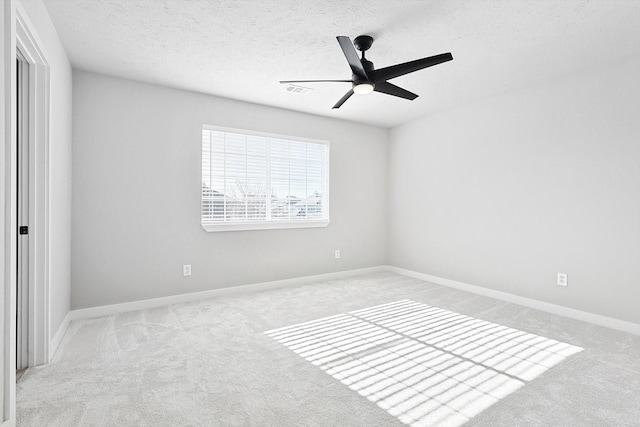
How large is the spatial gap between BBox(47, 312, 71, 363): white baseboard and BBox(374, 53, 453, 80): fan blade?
10.5ft

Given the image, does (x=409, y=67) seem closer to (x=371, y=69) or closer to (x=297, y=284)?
(x=371, y=69)

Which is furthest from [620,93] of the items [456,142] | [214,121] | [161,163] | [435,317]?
[161,163]

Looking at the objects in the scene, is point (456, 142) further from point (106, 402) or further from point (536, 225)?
point (106, 402)

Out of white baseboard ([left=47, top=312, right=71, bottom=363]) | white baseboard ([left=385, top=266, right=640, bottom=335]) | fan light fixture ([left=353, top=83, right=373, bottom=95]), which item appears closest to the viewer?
white baseboard ([left=47, top=312, right=71, bottom=363])

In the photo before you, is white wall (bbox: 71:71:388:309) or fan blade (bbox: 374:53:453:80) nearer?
fan blade (bbox: 374:53:453:80)

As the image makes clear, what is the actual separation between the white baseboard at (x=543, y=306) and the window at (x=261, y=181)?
1.90 m

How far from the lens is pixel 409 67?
8.34ft

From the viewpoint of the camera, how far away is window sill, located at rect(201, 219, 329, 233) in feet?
13.4

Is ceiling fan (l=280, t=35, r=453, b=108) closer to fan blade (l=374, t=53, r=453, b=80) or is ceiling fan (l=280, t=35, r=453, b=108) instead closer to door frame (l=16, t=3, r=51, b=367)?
fan blade (l=374, t=53, r=453, b=80)

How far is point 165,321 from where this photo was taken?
128 inches

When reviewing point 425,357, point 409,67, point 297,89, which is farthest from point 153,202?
point 425,357

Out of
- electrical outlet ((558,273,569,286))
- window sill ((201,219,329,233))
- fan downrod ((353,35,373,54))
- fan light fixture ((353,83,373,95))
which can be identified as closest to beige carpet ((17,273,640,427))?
electrical outlet ((558,273,569,286))

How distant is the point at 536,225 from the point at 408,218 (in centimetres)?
191

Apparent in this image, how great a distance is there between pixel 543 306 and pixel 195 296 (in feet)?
12.8
